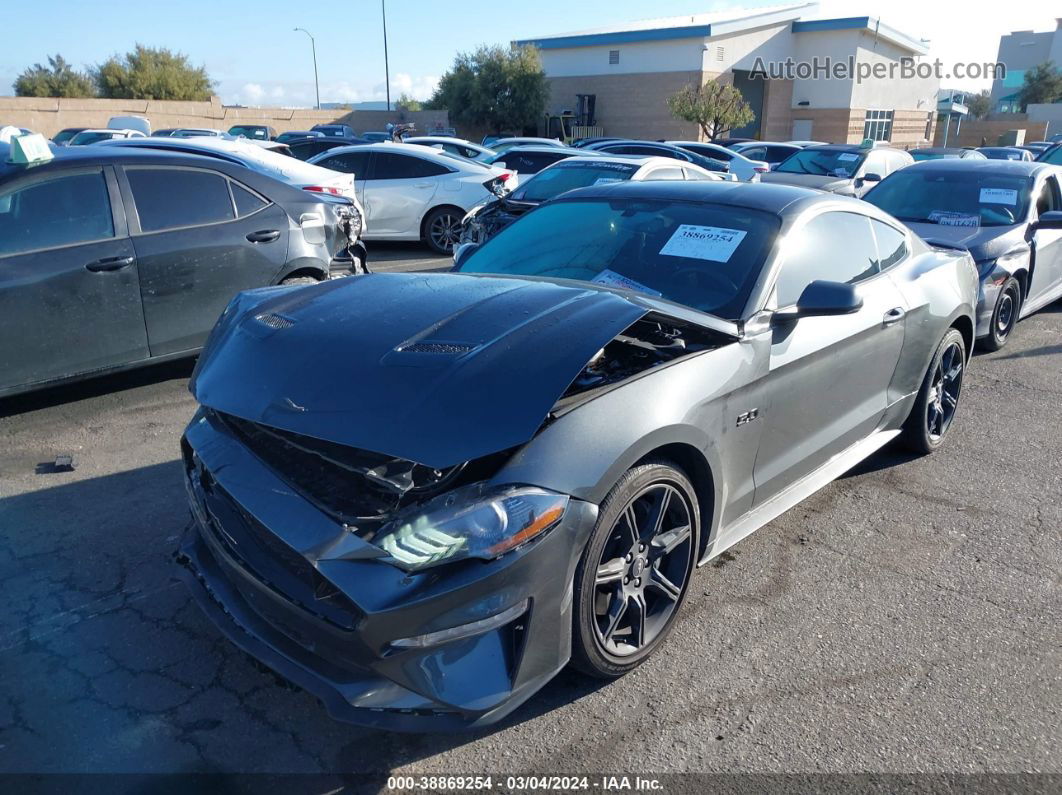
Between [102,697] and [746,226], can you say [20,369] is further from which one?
[746,226]

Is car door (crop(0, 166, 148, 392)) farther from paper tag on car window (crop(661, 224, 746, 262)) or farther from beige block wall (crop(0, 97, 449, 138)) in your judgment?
beige block wall (crop(0, 97, 449, 138))

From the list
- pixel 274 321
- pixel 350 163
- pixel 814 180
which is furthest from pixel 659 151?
pixel 274 321

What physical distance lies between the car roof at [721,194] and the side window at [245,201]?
2.83 metres

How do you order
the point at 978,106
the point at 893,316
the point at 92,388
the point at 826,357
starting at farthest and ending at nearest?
the point at 978,106 → the point at 92,388 → the point at 893,316 → the point at 826,357

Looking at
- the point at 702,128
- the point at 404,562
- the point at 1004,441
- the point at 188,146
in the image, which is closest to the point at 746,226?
the point at 404,562

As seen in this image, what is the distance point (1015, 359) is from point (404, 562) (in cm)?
685

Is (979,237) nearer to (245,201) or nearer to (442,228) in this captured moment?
(245,201)

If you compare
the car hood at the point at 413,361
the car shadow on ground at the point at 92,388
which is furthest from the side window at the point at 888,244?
the car shadow on ground at the point at 92,388

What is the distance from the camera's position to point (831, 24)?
47344 mm

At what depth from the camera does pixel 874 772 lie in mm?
2529

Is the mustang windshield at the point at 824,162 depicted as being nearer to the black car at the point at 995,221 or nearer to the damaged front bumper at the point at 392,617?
the black car at the point at 995,221

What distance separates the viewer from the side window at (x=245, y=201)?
19.4ft

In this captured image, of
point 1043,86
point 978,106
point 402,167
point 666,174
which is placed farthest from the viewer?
point 978,106

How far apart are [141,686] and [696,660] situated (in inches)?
77.6
